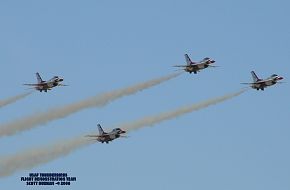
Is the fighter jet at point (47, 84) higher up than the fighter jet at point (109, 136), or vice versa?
the fighter jet at point (47, 84)

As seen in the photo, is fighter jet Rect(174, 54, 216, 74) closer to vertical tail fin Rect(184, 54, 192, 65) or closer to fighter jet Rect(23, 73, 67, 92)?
vertical tail fin Rect(184, 54, 192, 65)

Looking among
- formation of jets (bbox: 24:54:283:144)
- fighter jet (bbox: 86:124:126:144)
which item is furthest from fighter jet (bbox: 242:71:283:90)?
fighter jet (bbox: 86:124:126:144)

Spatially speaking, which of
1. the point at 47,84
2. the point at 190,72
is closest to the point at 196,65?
the point at 190,72

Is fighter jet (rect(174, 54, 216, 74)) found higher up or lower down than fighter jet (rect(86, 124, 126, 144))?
higher up

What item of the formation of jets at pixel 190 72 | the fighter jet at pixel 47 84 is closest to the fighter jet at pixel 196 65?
the formation of jets at pixel 190 72

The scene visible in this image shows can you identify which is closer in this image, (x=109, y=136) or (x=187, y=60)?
(x=109, y=136)

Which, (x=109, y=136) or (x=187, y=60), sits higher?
(x=187, y=60)

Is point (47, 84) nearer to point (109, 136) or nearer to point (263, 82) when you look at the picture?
point (109, 136)

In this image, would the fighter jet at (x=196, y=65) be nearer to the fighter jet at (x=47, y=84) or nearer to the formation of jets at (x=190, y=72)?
the formation of jets at (x=190, y=72)

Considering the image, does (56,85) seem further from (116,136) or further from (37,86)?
(116,136)

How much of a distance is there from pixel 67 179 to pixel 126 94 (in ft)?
72.3

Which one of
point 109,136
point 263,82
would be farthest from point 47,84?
point 263,82

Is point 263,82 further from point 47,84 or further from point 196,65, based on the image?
point 47,84

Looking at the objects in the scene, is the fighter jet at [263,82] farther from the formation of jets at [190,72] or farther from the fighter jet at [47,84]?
the fighter jet at [47,84]
